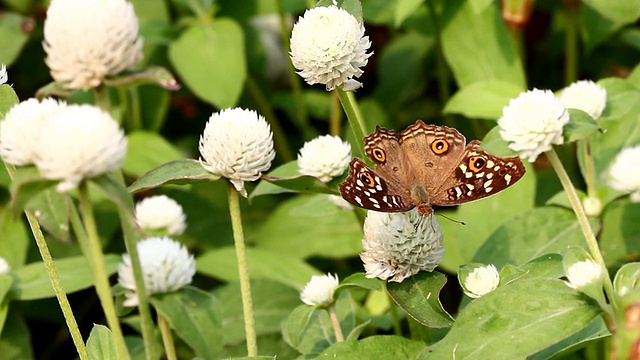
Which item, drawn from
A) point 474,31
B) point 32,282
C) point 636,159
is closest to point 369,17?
point 474,31

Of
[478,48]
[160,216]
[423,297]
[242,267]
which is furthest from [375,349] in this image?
[478,48]

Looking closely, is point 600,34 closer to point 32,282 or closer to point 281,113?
point 281,113

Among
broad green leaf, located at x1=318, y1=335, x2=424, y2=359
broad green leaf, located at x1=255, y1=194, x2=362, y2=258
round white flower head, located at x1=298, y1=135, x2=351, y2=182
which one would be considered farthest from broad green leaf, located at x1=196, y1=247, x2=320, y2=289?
broad green leaf, located at x1=318, y1=335, x2=424, y2=359

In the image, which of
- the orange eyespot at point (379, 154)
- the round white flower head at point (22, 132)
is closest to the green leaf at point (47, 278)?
the orange eyespot at point (379, 154)

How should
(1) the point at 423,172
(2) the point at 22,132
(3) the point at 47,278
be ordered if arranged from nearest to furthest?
1. (2) the point at 22,132
2. (1) the point at 423,172
3. (3) the point at 47,278

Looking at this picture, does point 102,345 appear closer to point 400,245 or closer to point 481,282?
point 400,245

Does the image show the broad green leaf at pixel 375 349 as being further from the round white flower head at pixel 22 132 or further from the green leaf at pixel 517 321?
the round white flower head at pixel 22 132
